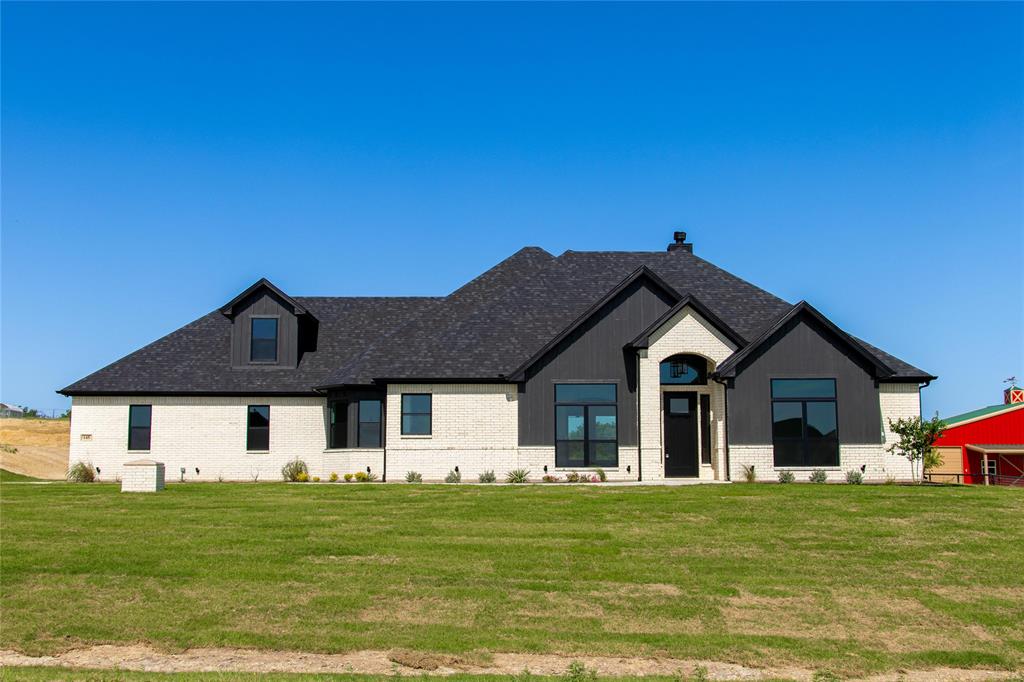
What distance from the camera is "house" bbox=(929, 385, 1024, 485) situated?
47.1 meters

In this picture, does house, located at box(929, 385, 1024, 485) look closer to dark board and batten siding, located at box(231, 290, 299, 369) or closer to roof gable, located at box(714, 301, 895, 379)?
roof gable, located at box(714, 301, 895, 379)

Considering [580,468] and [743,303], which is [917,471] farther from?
[580,468]

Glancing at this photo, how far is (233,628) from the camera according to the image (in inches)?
486

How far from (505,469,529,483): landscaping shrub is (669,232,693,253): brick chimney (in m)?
12.4

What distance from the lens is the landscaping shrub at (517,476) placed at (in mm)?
29469

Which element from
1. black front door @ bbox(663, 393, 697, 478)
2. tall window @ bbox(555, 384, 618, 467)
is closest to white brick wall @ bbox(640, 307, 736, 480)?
black front door @ bbox(663, 393, 697, 478)

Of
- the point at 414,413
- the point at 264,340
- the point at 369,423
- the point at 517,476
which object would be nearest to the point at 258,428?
the point at 264,340

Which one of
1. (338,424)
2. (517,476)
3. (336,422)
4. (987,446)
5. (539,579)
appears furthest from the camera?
(987,446)

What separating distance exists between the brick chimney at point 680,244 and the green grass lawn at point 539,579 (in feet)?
58.0

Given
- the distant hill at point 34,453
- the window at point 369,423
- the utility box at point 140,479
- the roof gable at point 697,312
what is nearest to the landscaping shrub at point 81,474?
the distant hill at point 34,453

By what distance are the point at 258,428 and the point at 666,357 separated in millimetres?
14996

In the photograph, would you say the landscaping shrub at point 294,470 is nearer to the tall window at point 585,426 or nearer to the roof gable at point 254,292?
the roof gable at point 254,292

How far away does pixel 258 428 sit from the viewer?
110ft

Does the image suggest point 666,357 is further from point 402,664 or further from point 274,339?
point 402,664
